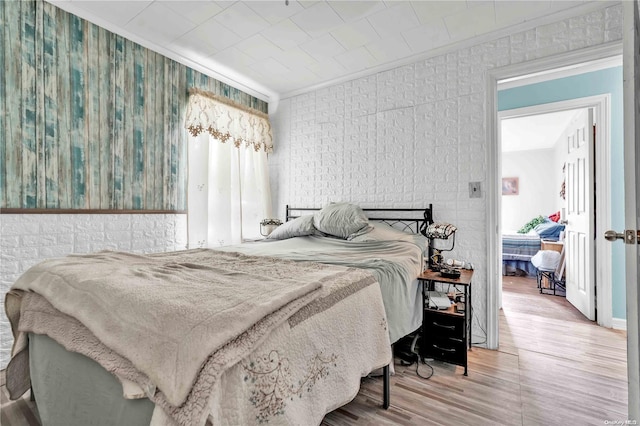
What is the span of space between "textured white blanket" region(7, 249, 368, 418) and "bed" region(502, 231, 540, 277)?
4884 millimetres

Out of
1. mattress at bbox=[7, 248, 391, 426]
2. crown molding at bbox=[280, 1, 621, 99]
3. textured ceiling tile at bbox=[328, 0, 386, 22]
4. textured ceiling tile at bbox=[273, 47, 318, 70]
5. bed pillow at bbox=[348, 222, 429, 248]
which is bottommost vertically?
mattress at bbox=[7, 248, 391, 426]

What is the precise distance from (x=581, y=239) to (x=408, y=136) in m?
2.20

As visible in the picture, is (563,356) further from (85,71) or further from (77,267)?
(85,71)

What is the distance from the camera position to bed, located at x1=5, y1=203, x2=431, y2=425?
821mm

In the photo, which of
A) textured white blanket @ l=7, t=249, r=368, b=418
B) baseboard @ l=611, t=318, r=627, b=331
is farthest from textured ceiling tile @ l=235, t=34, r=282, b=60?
baseboard @ l=611, t=318, r=627, b=331

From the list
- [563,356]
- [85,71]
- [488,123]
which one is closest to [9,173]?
[85,71]

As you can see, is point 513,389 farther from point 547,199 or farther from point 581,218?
point 547,199

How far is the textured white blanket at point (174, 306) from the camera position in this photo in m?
0.81

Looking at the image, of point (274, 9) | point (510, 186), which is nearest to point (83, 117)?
point (274, 9)

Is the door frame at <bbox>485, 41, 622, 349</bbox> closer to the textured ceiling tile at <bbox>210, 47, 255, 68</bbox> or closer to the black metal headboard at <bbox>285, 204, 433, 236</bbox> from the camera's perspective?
the black metal headboard at <bbox>285, 204, 433, 236</bbox>

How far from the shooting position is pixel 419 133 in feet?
9.56

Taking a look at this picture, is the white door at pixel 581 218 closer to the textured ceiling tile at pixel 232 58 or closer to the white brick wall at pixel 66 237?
the textured ceiling tile at pixel 232 58

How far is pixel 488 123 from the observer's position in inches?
101

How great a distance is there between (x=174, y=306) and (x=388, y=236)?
80.2 inches
